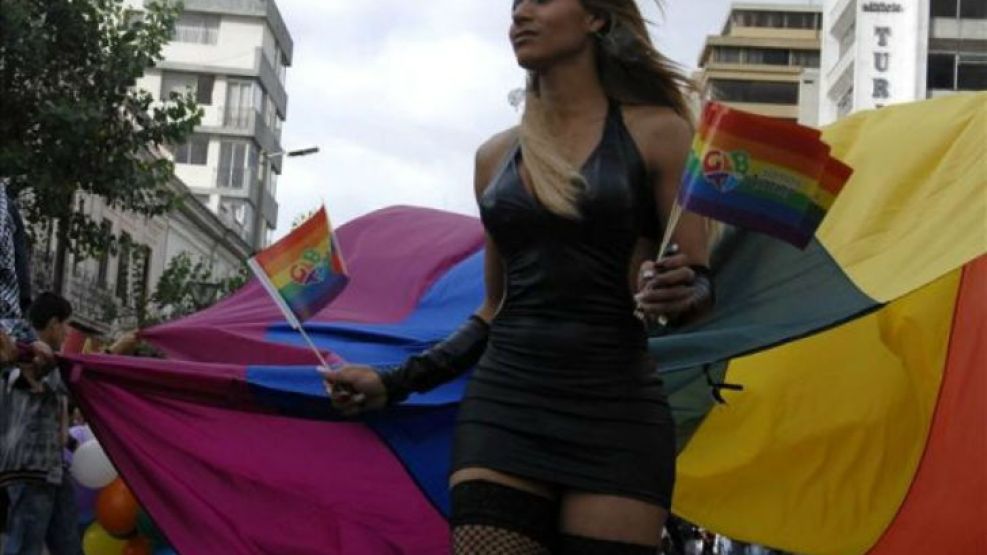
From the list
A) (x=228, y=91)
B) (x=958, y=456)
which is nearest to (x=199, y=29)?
(x=228, y=91)

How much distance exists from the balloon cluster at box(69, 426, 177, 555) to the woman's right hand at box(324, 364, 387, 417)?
365cm

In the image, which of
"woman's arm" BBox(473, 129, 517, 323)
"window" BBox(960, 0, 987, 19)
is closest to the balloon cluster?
"woman's arm" BBox(473, 129, 517, 323)

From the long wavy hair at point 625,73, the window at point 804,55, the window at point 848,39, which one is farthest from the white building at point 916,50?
the window at point 804,55

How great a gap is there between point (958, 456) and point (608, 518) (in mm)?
2993

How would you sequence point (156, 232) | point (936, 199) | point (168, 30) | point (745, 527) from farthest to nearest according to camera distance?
point (156, 232), point (168, 30), point (745, 527), point (936, 199)

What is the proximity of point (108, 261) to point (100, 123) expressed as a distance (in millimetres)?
26617

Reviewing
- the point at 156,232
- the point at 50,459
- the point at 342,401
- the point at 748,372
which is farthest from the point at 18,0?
the point at 156,232

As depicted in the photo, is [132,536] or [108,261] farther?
[108,261]

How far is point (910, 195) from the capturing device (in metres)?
4.96

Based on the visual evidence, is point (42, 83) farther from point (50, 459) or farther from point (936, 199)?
point (936, 199)

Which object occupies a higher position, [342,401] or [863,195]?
[863,195]

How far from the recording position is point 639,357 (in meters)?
2.96

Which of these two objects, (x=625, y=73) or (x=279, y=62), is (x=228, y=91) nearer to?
(x=279, y=62)

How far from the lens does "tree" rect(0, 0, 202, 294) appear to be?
17.6 metres
